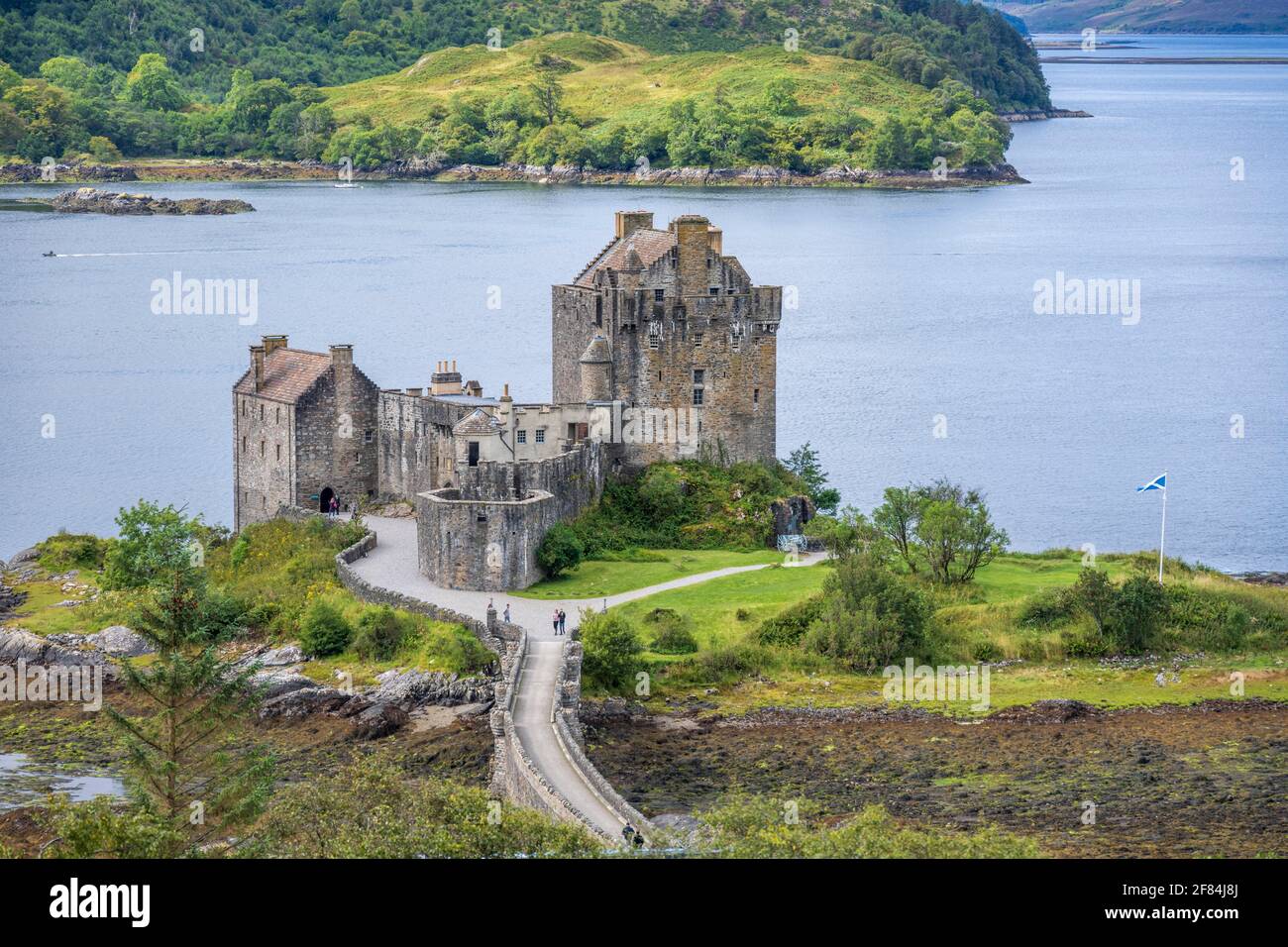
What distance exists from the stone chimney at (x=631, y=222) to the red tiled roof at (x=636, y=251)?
12.0 inches

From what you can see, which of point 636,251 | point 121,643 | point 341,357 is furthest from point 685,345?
point 121,643

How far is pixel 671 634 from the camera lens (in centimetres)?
5075

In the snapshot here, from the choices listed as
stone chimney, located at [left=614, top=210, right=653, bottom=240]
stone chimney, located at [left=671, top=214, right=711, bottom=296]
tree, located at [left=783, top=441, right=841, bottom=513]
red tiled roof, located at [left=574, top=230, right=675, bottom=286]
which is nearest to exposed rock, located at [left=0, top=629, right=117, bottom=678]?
red tiled roof, located at [left=574, top=230, right=675, bottom=286]

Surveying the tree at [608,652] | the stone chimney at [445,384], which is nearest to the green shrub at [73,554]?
the stone chimney at [445,384]

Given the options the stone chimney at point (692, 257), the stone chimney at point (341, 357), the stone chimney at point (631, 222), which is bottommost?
the stone chimney at point (341, 357)

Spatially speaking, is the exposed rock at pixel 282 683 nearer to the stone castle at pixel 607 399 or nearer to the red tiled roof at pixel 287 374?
the stone castle at pixel 607 399

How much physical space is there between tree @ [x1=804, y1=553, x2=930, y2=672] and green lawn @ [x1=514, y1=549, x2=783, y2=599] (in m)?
4.84

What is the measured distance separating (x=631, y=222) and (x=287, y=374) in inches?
466

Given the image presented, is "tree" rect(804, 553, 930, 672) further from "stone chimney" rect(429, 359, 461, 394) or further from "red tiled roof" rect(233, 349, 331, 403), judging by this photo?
"red tiled roof" rect(233, 349, 331, 403)

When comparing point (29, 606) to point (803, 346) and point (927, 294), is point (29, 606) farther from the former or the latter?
point (927, 294)

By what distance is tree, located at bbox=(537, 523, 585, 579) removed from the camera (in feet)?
180

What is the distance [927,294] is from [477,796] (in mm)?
113759

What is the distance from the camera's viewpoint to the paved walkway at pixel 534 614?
39875mm

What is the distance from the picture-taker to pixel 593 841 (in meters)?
32.9
